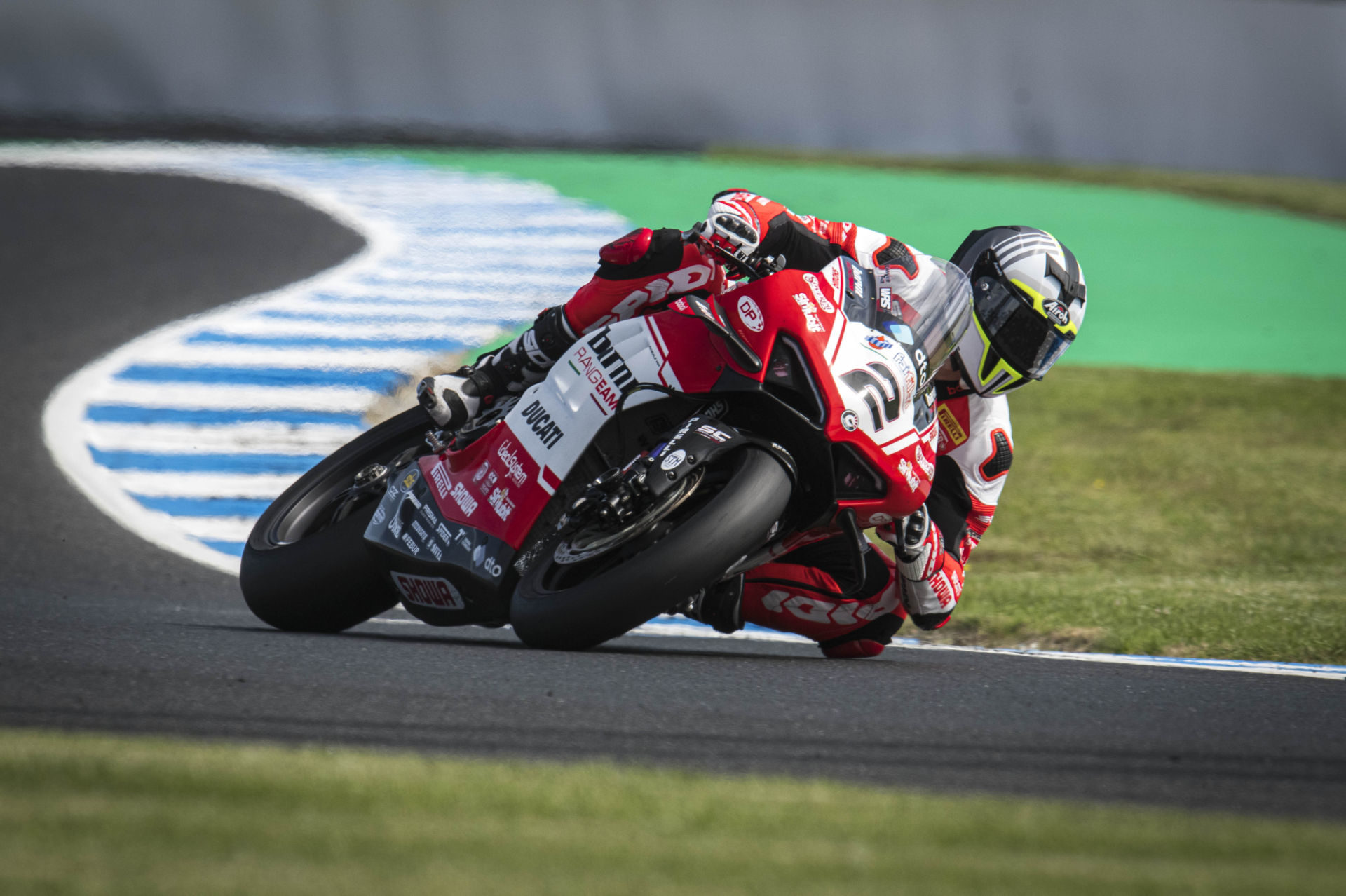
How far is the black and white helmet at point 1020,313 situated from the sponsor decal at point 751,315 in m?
0.88

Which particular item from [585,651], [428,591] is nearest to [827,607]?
[585,651]

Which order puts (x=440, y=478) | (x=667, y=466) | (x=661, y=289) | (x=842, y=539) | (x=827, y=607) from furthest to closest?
(x=842, y=539), (x=827, y=607), (x=661, y=289), (x=440, y=478), (x=667, y=466)

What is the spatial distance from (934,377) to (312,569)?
6.89 feet

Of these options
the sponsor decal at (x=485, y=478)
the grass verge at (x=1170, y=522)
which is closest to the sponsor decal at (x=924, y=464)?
the sponsor decal at (x=485, y=478)

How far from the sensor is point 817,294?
4113mm

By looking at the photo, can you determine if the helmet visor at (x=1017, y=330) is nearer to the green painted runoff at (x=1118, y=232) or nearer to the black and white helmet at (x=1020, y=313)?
the black and white helmet at (x=1020, y=313)

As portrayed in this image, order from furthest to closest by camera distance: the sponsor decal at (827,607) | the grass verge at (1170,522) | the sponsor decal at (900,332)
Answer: the grass verge at (1170,522), the sponsor decal at (827,607), the sponsor decal at (900,332)

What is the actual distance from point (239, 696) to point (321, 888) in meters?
1.36

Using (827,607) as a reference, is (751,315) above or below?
above

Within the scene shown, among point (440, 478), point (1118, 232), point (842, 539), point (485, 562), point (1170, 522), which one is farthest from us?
point (1118, 232)

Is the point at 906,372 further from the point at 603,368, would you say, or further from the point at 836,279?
the point at 603,368

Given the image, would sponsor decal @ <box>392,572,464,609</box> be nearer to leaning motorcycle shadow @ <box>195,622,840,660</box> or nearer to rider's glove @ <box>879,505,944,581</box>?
leaning motorcycle shadow @ <box>195,622,840,660</box>

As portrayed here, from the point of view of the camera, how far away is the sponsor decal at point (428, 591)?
4371mm

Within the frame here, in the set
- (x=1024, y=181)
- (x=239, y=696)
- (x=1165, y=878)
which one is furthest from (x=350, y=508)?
(x=1024, y=181)
